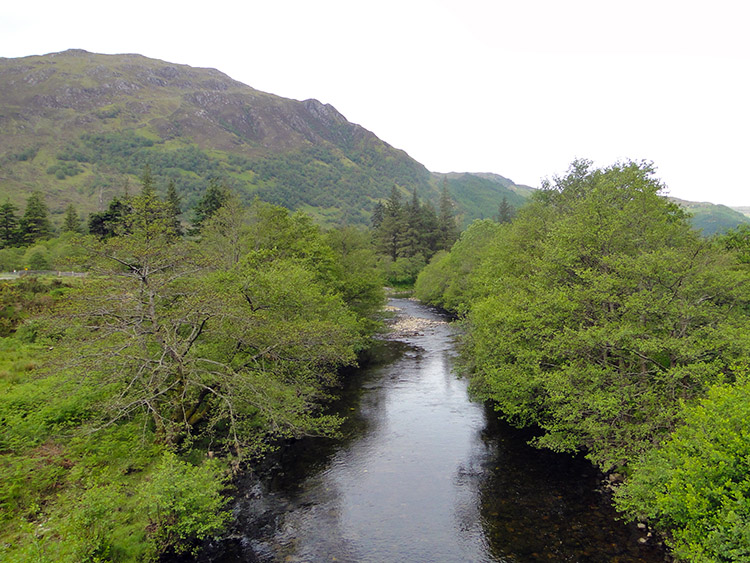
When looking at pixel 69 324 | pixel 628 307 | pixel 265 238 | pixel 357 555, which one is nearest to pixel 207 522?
pixel 357 555

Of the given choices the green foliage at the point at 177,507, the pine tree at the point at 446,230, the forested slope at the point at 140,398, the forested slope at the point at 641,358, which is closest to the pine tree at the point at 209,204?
the forested slope at the point at 140,398

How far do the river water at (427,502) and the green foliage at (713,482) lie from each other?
3573 millimetres

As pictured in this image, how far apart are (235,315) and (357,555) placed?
11.1m

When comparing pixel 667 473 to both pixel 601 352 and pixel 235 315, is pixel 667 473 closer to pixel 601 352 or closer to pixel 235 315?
pixel 601 352

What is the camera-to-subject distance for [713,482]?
1147cm

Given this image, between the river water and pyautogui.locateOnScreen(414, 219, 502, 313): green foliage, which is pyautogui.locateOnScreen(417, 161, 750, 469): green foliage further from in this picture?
pyautogui.locateOnScreen(414, 219, 502, 313): green foliage

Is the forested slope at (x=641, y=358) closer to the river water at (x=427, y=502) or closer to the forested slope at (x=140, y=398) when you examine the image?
the river water at (x=427, y=502)

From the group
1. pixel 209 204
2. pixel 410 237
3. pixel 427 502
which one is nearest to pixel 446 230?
pixel 410 237

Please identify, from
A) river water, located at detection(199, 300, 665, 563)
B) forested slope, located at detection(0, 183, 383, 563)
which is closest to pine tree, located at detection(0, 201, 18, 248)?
forested slope, located at detection(0, 183, 383, 563)

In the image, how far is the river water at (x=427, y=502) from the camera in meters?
15.1

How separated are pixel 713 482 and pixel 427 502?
1064 cm

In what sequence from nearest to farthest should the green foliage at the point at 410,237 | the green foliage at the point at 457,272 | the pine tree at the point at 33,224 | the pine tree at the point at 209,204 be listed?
the pine tree at the point at 33,224 < the green foliage at the point at 457,272 < the pine tree at the point at 209,204 < the green foliage at the point at 410,237

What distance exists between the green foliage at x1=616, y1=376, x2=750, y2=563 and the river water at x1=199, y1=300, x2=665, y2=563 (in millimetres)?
3573

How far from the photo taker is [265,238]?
1649 inches
